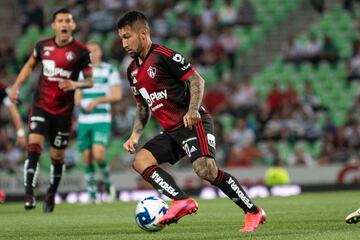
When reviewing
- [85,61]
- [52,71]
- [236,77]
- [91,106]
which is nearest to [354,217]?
[85,61]

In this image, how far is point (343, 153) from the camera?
2042 cm

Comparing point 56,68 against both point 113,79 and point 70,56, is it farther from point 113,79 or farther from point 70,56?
point 113,79

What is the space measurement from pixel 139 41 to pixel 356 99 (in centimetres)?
1383

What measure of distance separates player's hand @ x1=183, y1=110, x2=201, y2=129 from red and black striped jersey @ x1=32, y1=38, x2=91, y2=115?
4385mm

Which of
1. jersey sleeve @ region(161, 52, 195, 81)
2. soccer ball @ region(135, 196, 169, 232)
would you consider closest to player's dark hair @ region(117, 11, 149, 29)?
jersey sleeve @ region(161, 52, 195, 81)

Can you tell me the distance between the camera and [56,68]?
12750mm

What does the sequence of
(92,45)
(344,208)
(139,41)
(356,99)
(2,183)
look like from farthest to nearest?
1. (356,99)
2. (2,183)
3. (92,45)
4. (344,208)
5. (139,41)

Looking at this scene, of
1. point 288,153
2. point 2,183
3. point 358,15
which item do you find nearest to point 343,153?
point 288,153

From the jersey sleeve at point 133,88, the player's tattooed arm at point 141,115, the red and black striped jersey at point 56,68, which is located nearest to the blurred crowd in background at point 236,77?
the red and black striped jersey at point 56,68

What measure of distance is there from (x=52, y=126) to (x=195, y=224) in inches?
130

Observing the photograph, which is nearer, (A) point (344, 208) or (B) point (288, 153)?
(A) point (344, 208)

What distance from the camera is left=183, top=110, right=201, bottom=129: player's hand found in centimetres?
866

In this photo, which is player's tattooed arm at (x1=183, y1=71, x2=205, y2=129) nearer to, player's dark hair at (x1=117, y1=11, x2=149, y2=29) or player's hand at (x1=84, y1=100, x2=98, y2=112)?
player's dark hair at (x1=117, y1=11, x2=149, y2=29)

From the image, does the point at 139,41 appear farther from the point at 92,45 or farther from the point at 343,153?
the point at 343,153
